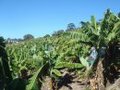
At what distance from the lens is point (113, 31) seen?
2006cm

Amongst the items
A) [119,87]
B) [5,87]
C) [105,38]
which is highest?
[105,38]

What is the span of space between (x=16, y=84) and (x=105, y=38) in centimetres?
762

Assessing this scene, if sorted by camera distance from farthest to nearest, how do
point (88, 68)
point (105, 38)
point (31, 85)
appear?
point (88, 68)
point (105, 38)
point (31, 85)

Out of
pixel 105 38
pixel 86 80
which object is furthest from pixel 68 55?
pixel 105 38

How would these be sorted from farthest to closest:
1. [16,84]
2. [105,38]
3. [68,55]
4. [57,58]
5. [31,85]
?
[68,55] < [57,58] < [105,38] < [31,85] < [16,84]

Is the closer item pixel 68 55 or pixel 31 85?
pixel 31 85

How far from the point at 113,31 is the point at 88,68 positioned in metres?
2.72

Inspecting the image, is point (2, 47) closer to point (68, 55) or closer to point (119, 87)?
point (119, 87)

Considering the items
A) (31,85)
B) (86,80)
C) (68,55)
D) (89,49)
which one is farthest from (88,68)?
(31,85)

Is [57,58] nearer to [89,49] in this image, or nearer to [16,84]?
[89,49]

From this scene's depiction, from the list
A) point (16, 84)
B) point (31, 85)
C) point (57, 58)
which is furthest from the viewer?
point (57, 58)

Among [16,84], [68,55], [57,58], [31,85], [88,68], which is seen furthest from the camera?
[68,55]

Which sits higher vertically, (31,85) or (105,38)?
(105,38)

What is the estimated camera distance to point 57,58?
76.5 ft
